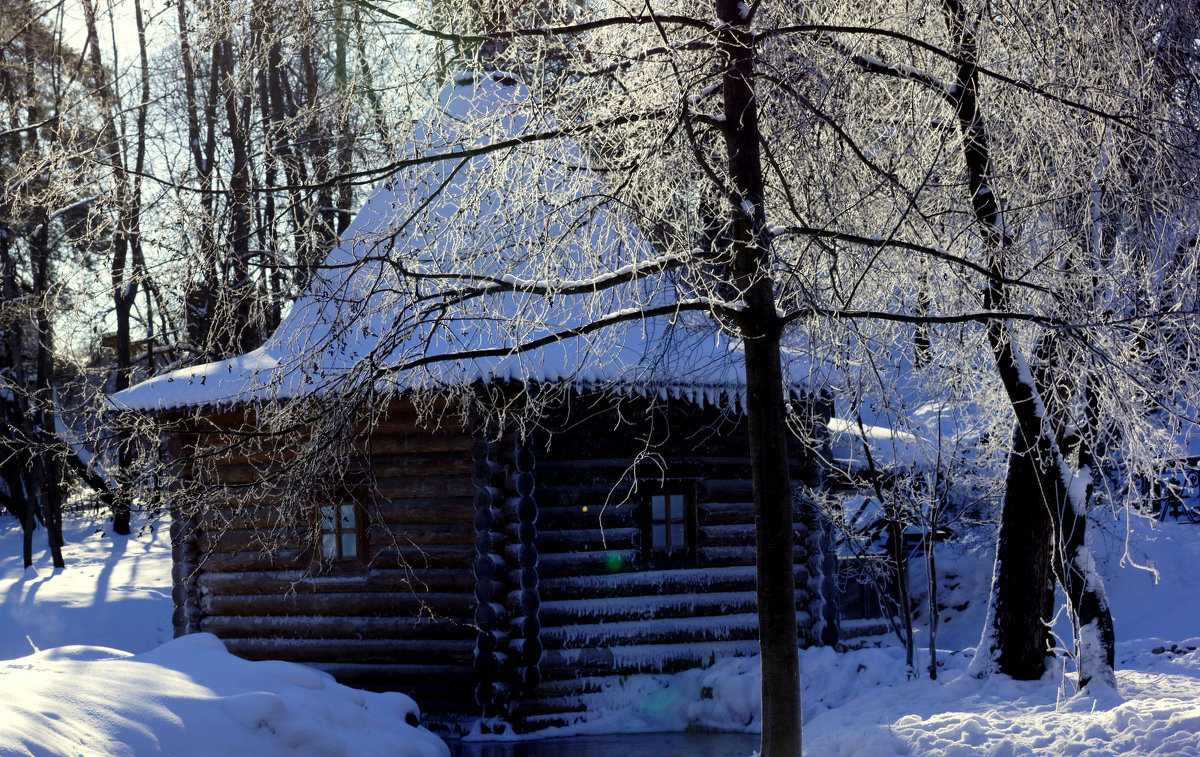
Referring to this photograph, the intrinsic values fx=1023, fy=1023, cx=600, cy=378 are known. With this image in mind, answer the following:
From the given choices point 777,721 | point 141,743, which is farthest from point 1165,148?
point 141,743

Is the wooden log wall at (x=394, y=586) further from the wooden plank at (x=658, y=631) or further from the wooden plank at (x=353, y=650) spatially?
the wooden plank at (x=658, y=631)

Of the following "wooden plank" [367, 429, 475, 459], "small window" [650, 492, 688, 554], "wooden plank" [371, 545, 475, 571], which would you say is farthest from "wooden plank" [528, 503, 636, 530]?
"wooden plank" [367, 429, 475, 459]

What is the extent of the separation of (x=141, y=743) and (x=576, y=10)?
463 centimetres

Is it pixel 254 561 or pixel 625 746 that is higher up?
pixel 254 561

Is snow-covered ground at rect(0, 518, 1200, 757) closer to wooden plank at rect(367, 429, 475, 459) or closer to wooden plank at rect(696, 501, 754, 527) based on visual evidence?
wooden plank at rect(696, 501, 754, 527)

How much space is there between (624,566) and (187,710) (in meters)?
5.18

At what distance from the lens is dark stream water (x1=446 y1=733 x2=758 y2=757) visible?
28.6ft

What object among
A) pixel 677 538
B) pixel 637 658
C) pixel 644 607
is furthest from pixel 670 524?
pixel 637 658

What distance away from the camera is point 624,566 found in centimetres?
1019

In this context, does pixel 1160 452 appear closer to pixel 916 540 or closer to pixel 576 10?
pixel 576 10

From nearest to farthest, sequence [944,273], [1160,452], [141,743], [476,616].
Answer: [141,743]
[944,273]
[1160,452]
[476,616]

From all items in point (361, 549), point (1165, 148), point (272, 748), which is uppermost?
point (1165, 148)

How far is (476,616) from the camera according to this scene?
30.8 ft

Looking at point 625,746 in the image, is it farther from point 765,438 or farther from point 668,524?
point 765,438
